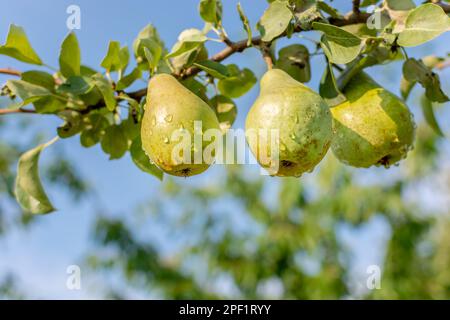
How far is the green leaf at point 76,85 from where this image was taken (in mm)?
804

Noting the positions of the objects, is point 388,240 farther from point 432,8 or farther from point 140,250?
point 432,8

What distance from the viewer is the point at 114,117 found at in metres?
0.92

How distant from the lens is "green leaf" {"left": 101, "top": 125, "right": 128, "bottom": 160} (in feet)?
3.00

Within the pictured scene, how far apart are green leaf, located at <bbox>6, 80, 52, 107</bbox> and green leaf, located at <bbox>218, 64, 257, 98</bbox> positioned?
0.99 ft

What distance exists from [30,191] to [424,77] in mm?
717

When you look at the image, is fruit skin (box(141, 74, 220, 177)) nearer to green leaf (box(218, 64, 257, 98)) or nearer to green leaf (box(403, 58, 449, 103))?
green leaf (box(218, 64, 257, 98))

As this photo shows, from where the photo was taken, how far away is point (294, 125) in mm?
643

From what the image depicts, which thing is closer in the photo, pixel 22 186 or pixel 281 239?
pixel 22 186

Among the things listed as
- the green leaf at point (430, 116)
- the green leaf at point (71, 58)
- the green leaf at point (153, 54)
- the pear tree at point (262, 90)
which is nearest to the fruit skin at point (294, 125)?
the pear tree at point (262, 90)

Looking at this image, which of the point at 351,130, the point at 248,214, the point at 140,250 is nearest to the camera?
the point at 351,130

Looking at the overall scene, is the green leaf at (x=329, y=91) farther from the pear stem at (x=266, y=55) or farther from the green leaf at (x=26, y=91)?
the green leaf at (x=26, y=91)

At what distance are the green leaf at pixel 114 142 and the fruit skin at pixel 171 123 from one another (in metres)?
0.21
